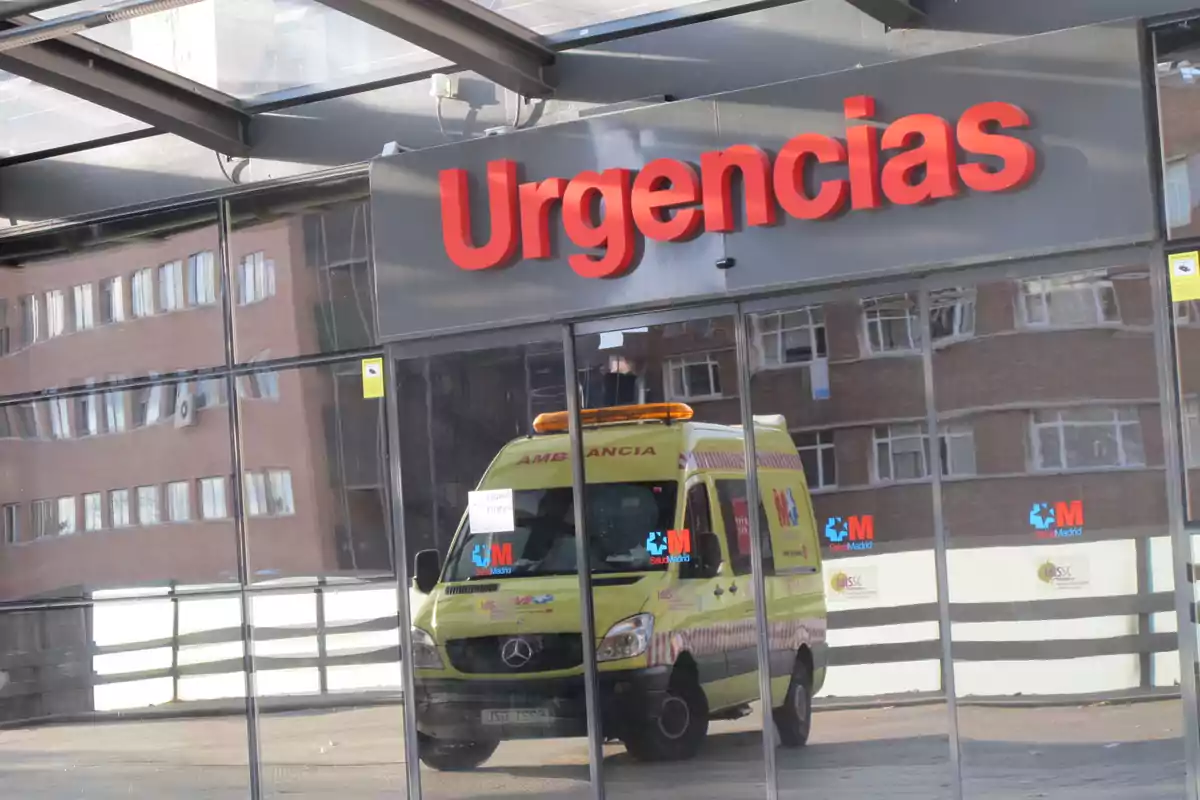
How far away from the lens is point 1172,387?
7457 millimetres

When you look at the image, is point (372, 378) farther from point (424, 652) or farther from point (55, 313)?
point (55, 313)

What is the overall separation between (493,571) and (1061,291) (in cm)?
366

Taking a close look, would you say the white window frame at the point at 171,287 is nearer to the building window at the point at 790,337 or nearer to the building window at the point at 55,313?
the building window at the point at 55,313

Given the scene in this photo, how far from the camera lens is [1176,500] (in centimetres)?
743

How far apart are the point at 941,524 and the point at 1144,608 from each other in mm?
1060

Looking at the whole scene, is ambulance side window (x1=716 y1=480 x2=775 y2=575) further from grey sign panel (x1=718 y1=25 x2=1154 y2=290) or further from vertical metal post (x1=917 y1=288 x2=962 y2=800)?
grey sign panel (x1=718 y1=25 x2=1154 y2=290)

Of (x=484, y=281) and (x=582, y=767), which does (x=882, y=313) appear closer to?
(x=484, y=281)

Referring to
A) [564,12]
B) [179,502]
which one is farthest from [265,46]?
[179,502]

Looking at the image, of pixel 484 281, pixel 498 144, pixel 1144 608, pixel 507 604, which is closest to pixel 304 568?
pixel 507 604

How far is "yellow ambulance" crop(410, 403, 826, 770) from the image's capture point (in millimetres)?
8500

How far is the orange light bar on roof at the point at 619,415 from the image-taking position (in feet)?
28.8

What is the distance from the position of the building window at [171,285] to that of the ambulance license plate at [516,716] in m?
3.58

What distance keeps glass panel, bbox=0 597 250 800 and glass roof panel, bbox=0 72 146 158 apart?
3258 millimetres

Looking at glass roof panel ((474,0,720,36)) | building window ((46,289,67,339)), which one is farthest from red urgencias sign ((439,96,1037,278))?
building window ((46,289,67,339))
